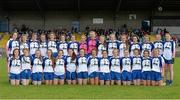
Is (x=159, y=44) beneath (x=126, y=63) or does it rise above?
above

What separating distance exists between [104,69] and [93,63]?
0.37 m

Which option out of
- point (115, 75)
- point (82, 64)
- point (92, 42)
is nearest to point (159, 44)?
point (115, 75)

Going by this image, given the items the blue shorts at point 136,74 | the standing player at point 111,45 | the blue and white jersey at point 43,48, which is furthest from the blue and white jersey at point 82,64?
the blue shorts at point 136,74

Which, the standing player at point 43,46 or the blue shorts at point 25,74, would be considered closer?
the blue shorts at point 25,74

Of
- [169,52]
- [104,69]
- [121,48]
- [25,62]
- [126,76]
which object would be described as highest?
[121,48]

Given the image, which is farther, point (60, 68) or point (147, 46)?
point (147, 46)

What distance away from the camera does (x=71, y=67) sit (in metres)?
12.9

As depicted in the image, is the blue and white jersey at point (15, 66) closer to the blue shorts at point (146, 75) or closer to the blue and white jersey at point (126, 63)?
the blue and white jersey at point (126, 63)

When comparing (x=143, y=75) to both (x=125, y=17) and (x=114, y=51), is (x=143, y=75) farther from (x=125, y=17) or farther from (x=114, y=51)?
(x=125, y=17)

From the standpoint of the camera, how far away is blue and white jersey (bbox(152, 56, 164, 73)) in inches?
502

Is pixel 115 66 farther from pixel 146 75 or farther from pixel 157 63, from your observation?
pixel 157 63

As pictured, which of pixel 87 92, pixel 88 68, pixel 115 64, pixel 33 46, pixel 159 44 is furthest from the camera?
pixel 33 46

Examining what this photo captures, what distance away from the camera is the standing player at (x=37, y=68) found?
12.8 metres
